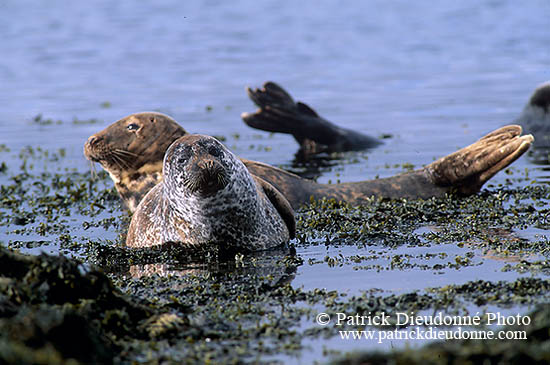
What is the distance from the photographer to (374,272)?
6125 mm

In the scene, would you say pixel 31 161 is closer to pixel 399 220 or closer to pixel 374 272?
pixel 399 220

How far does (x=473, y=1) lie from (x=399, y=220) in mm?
26460

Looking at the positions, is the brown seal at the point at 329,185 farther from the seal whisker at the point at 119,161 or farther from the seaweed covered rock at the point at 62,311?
the seaweed covered rock at the point at 62,311

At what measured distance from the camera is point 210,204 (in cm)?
686

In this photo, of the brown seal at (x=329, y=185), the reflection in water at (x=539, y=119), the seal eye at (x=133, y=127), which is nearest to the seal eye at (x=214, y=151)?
the brown seal at (x=329, y=185)

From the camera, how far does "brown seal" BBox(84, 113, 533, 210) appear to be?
8766 millimetres

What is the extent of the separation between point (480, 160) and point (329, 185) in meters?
1.58

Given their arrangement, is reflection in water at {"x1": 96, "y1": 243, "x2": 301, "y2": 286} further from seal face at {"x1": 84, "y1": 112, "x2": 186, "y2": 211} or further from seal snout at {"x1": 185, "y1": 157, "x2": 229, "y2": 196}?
seal face at {"x1": 84, "y1": 112, "x2": 186, "y2": 211}

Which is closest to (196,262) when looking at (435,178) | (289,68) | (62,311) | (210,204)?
(210,204)

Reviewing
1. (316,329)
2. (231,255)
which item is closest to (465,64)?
(231,255)

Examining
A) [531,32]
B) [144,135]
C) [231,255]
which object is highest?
[531,32]

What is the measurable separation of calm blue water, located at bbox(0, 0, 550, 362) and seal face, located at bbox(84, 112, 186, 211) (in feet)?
8.19

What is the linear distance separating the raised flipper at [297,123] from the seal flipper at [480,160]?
3.05 metres

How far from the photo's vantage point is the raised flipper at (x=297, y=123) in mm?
11672
